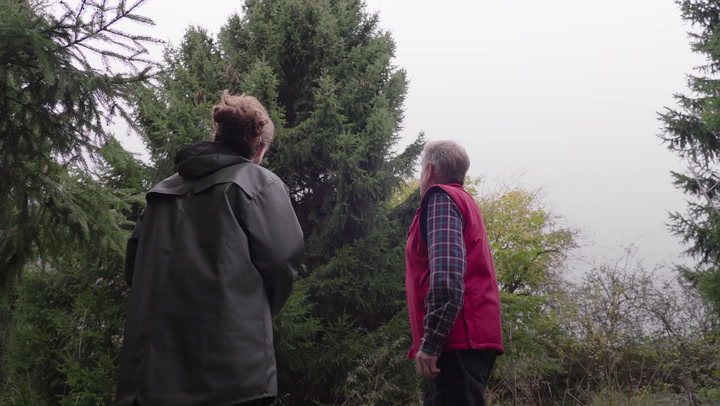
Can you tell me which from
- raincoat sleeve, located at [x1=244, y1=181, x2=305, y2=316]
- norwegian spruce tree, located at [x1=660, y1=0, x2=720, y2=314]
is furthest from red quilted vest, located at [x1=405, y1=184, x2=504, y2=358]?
norwegian spruce tree, located at [x1=660, y1=0, x2=720, y2=314]

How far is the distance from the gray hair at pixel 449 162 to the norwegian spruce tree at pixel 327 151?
3.45 meters

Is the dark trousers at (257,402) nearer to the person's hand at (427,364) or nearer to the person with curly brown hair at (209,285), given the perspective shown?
the person with curly brown hair at (209,285)

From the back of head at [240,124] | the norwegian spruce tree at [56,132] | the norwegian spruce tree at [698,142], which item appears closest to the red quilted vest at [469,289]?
the back of head at [240,124]

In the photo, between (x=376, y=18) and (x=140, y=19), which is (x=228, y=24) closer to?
(x=376, y=18)

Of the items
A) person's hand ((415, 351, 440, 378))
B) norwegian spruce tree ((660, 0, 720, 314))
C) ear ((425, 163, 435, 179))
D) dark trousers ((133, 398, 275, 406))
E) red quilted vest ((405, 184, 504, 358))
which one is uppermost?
norwegian spruce tree ((660, 0, 720, 314))

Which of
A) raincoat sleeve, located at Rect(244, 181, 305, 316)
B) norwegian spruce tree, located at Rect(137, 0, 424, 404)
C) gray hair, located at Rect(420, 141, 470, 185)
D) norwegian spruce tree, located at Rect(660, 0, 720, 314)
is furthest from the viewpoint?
norwegian spruce tree, located at Rect(660, 0, 720, 314)

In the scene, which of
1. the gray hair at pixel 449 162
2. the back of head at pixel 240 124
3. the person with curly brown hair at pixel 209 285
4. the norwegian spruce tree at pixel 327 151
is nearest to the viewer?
the person with curly brown hair at pixel 209 285

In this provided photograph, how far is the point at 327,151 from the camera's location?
6.93 metres

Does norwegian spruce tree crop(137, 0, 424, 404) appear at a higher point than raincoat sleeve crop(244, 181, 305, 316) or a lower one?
higher

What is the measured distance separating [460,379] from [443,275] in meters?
0.40

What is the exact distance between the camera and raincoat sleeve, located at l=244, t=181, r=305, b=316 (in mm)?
1846

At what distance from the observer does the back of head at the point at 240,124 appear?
2.10m

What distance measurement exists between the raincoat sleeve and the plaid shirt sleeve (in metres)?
0.58

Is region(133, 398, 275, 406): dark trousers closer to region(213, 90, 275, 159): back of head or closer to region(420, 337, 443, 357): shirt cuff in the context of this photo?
region(420, 337, 443, 357): shirt cuff
